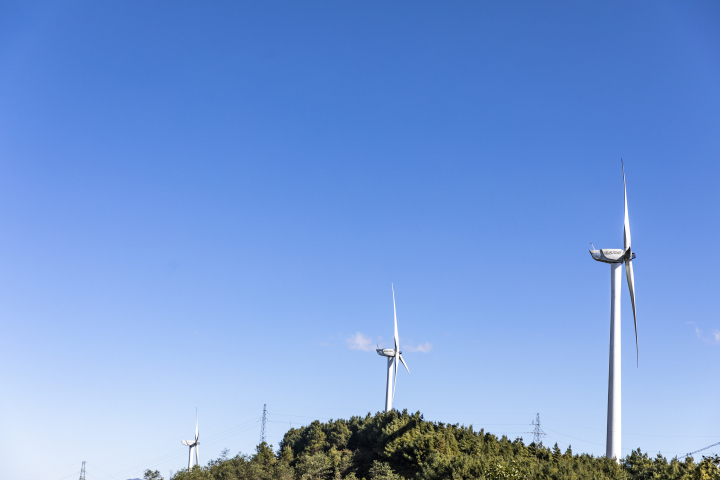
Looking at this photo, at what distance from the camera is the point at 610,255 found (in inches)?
2793

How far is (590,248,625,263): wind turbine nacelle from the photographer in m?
70.8

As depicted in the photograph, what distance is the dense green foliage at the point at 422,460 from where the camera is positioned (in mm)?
57250

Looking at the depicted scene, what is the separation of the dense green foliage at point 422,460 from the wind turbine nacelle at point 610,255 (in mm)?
20890

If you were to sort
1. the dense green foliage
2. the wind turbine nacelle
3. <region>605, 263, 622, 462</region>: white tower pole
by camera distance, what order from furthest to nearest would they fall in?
the wind turbine nacelle
<region>605, 263, 622, 462</region>: white tower pole
the dense green foliage

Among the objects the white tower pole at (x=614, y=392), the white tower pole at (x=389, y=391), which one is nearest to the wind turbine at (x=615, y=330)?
the white tower pole at (x=614, y=392)

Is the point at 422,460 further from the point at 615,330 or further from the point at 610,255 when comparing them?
the point at 610,255

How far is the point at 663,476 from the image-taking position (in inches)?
2119

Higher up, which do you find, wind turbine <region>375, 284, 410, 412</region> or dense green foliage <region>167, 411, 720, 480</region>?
wind turbine <region>375, 284, 410, 412</region>

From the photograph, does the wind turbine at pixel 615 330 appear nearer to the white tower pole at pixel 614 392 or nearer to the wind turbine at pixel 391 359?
the white tower pole at pixel 614 392

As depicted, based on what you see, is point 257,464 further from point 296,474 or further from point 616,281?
point 616,281

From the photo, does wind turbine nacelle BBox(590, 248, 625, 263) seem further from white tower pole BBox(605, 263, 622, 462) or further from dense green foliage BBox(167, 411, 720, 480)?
dense green foliage BBox(167, 411, 720, 480)

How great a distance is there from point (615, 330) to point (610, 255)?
9.24 meters

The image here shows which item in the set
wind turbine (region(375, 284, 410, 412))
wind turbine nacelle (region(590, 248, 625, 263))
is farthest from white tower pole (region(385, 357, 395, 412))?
wind turbine nacelle (region(590, 248, 625, 263))

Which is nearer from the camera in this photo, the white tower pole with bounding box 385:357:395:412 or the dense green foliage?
the dense green foliage
